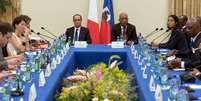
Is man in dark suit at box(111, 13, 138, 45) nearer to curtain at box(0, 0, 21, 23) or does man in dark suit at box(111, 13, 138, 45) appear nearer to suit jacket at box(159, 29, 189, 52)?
suit jacket at box(159, 29, 189, 52)

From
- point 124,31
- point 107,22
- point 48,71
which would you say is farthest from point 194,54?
point 107,22

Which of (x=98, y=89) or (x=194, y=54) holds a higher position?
(x=194, y=54)

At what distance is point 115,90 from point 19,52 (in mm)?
3057

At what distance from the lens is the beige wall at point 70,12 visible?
8.50m

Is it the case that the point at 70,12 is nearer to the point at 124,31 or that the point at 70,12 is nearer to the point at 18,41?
the point at 124,31

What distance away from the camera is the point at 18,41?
5.59m

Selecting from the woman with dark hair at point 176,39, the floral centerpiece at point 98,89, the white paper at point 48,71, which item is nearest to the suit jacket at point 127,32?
the woman with dark hair at point 176,39

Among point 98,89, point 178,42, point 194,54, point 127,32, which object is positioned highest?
point 127,32

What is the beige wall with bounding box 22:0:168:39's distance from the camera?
8.50 metres

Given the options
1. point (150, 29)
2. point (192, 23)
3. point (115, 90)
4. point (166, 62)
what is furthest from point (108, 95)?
point (150, 29)

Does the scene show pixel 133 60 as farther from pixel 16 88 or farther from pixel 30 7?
pixel 30 7

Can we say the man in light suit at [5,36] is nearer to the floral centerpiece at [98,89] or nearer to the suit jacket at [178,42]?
the floral centerpiece at [98,89]

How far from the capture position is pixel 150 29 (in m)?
8.49

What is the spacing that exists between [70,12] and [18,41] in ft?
9.96
